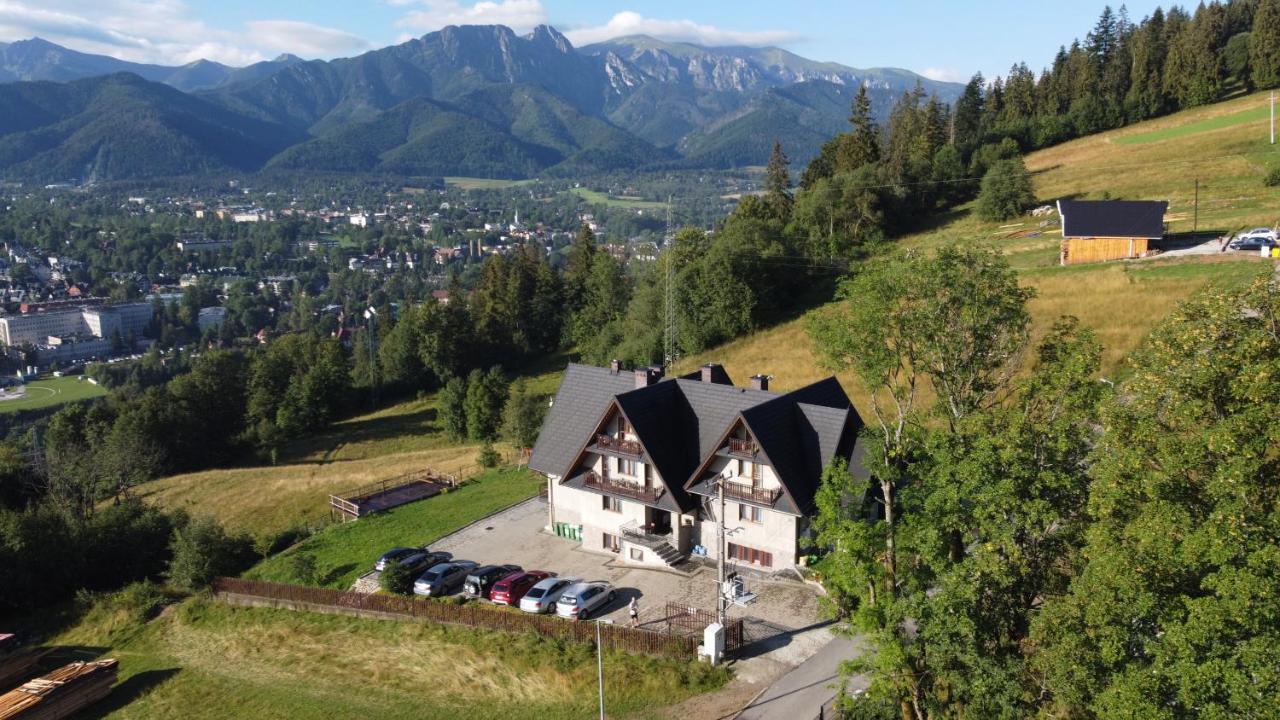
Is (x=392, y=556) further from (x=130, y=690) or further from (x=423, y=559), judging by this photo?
(x=130, y=690)

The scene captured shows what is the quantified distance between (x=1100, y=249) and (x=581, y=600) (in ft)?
170

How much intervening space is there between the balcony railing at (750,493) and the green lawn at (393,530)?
1475 centimetres

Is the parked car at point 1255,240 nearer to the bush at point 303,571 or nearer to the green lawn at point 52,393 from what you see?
the bush at point 303,571

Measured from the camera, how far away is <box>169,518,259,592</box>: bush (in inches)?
1439

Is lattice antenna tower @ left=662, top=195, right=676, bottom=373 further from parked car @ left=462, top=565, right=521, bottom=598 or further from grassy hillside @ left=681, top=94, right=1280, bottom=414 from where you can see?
parked car @ left=462, top=565, right=521, bottom=598

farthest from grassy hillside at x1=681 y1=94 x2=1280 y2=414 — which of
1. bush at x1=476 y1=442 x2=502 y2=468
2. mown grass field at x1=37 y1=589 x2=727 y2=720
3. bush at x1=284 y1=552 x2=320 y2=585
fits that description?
bush at x1=284 y1=552 x2=320 y2=585

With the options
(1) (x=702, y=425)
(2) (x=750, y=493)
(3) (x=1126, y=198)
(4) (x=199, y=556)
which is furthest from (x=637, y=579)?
(3) (x=1126, y=198)

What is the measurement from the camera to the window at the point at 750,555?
31.8 m

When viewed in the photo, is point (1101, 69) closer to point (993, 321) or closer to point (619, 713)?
point (993, 321)

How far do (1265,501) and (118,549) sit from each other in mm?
47154

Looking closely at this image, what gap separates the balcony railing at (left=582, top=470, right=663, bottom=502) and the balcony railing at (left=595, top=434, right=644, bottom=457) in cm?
145

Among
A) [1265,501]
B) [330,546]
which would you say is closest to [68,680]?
[330,546]

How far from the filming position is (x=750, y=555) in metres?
32.3

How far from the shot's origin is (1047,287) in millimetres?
56125
